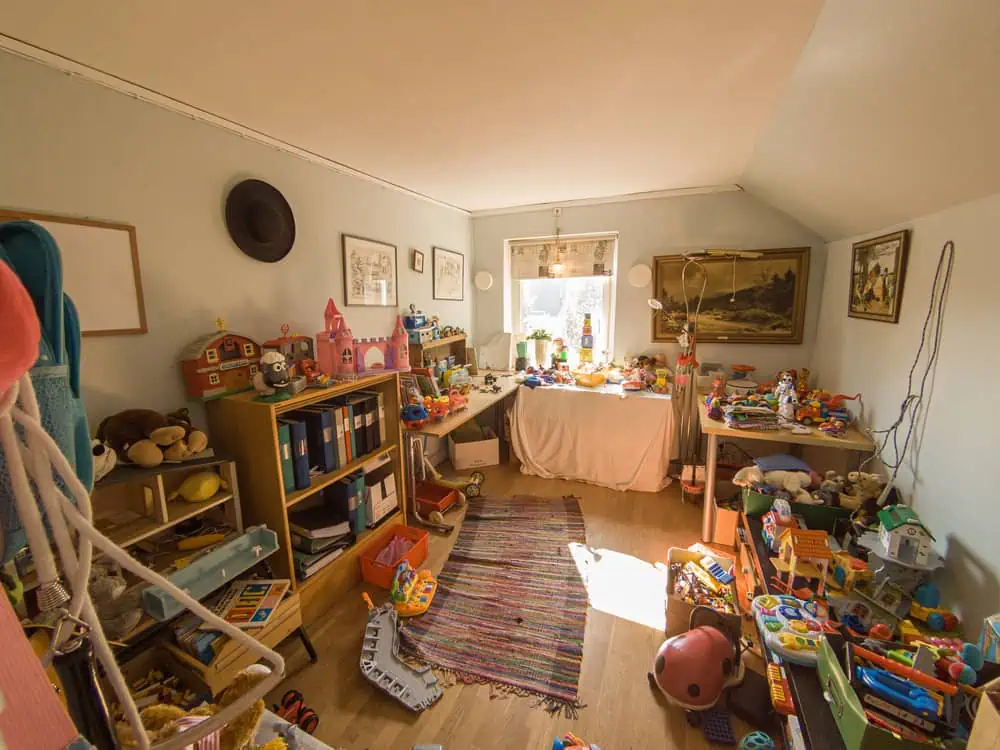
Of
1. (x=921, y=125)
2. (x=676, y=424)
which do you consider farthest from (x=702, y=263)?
(x=921, y=125)

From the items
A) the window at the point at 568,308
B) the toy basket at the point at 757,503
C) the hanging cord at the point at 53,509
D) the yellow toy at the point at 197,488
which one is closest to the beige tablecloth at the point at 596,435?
the window at the point at 568,308

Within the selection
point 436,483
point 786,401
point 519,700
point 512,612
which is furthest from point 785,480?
point 436,483

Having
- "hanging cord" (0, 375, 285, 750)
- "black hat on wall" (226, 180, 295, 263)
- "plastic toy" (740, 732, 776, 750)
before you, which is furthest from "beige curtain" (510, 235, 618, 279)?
"hanging cord" (0, 375, 285, 750)

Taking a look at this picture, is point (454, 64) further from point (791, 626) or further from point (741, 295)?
point (741, 295)

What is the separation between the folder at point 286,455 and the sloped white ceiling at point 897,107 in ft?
7.19

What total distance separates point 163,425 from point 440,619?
4.53ft

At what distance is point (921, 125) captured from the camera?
4.00ft

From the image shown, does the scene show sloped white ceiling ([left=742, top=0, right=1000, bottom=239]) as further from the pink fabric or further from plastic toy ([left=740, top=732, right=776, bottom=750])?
plastic toy ([left=740, top=732, right=776, bottom=750])

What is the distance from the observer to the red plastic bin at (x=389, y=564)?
2.09 meters

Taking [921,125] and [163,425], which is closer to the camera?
[921,125]

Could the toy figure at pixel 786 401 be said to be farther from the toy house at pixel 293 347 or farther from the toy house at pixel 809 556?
Answer: the toy house at pixel 293 347

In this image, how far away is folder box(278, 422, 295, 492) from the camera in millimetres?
1708

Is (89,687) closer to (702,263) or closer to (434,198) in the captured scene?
(434,198)

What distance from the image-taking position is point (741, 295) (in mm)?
3047
